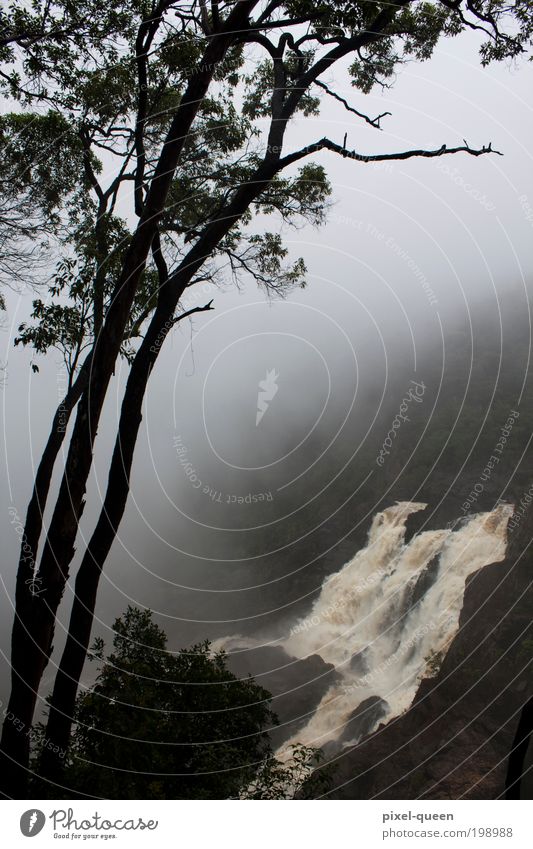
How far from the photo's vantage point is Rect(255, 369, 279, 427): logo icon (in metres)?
78.9

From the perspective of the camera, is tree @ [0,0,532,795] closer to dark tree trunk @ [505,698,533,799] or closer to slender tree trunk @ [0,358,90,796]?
slender tree trunk @ [0,358,90,796]

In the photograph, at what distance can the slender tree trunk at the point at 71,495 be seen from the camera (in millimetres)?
7562

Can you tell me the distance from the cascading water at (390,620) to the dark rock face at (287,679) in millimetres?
568

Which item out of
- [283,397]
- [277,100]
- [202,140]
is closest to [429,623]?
[202,140]

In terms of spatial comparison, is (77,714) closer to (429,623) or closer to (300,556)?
(429,623)

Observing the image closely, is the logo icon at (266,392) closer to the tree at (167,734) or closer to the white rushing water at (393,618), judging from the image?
the white rushing water at (393,618)

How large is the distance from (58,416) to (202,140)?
29.3ft

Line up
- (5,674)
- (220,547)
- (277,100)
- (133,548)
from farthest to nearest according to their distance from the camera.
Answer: (133,548), (220,547), (5,674), (277,100)

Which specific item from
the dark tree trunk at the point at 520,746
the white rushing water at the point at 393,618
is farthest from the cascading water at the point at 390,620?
the dark tree trunk at the point at 520,746

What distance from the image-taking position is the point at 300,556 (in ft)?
189

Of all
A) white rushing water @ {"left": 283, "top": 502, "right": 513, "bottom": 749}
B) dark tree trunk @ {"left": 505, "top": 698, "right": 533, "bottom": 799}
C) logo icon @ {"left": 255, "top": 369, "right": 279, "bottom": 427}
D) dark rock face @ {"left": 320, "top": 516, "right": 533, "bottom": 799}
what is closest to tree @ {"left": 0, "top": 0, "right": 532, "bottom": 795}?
dark tree trunk @ {"left": 505, "top": 698, "right": 533, "bottom": 799}

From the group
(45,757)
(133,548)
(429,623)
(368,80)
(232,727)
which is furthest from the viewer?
(133,548)
